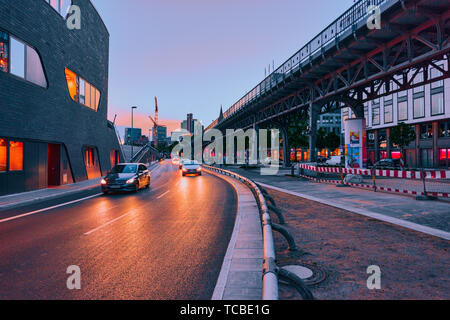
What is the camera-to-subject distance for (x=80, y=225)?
748 centimetres

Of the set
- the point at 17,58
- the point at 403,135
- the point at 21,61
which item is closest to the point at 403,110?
the point at 403,135

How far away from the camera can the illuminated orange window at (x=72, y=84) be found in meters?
19.7

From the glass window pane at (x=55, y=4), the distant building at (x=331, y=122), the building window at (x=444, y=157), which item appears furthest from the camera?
the distant building at (x=331, y=122)

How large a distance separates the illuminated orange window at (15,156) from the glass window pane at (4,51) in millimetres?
3766

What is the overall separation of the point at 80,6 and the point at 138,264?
78.9 feet

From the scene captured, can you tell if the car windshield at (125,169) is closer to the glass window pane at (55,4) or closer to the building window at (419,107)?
the glass window pane at (55,4)

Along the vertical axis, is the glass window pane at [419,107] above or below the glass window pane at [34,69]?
above

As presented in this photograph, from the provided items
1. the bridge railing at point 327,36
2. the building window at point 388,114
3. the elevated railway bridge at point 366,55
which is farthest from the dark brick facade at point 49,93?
the building window at point 388,114

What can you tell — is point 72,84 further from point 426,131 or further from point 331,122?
point 331,122

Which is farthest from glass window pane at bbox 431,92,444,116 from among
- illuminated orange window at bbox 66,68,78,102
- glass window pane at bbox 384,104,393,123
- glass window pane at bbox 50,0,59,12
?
glass window pane at bbox 50,0,59,12

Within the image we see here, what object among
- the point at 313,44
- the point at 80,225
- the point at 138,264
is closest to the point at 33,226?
the point at 80,225
